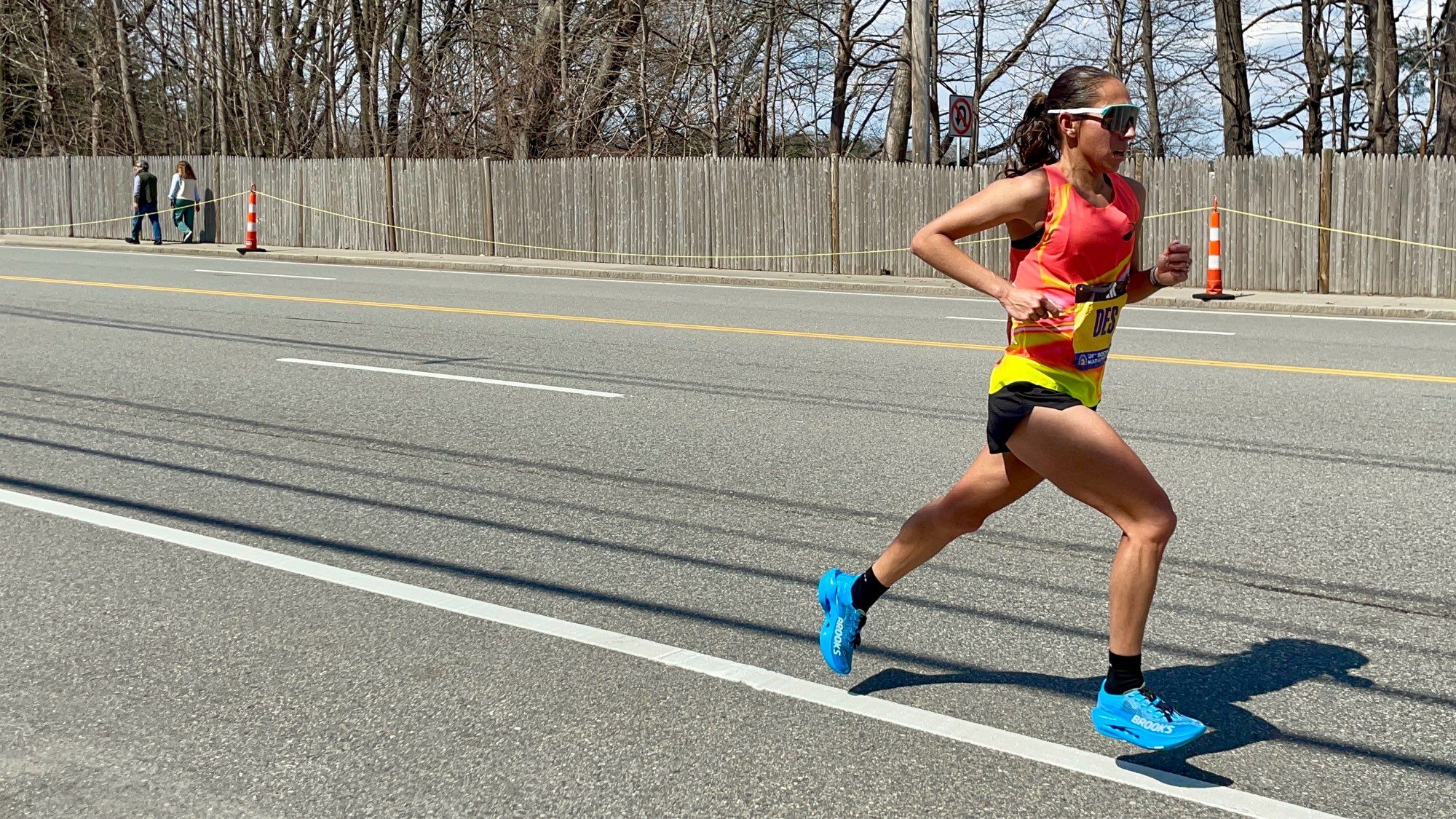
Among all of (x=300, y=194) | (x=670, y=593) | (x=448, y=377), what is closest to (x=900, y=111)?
(x=300, y=194)

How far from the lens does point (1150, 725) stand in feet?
12.2

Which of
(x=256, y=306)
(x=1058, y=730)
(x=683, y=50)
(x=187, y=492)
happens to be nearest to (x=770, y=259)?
(x=683, y=50)

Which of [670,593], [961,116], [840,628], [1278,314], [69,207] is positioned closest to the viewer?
[840,628]

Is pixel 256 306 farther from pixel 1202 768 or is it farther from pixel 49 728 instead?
pixel 1202 768

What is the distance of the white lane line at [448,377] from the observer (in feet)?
31.9

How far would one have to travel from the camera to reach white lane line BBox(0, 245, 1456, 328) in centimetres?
1631

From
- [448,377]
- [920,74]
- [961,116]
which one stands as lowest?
[448,377]

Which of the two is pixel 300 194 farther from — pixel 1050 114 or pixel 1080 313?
pixel 1080 313

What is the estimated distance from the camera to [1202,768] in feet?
12.2

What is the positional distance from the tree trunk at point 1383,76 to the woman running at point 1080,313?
84.4 ft

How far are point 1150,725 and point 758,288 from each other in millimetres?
17603

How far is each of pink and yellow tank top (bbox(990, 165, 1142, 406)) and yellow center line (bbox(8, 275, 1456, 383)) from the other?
7.36 meters

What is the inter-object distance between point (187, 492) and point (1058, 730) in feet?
14.5

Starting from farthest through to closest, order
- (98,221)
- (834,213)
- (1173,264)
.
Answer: (98,221), (834,213), (1173,264)
